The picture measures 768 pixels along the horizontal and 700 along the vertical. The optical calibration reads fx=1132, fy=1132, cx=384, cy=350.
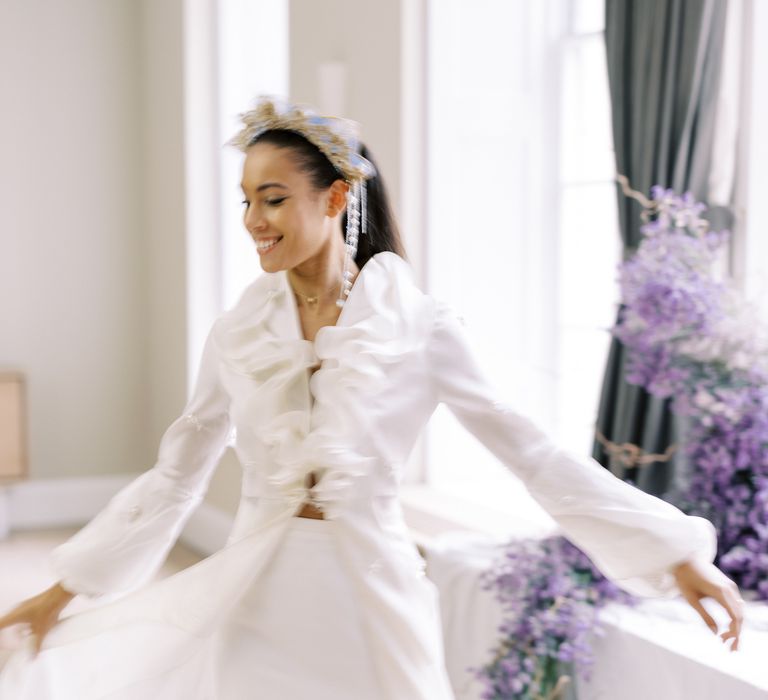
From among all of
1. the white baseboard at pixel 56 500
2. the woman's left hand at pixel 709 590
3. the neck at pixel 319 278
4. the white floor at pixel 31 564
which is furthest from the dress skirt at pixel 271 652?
the white baseboard at pixel 56 500

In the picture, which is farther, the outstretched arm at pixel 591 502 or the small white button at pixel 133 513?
the small white button at pixel 133 513

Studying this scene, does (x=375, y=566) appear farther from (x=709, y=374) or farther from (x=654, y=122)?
(x=654, y=122)

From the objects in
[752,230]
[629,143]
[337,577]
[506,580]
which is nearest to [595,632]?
[506,580]

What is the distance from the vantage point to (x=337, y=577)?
1598 millimetres

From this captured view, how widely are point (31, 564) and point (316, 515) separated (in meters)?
3.88

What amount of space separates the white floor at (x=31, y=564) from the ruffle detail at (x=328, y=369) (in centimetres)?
284

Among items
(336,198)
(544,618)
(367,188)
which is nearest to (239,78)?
(544,618)

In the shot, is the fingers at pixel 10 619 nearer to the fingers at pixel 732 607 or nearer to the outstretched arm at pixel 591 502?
the outstretched arm at pixel 591 502

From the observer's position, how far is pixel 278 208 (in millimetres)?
1602

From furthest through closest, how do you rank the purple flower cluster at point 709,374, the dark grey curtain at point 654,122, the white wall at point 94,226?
the white wall at point 94,226
the dark grey curtain at point 654,122
the purple flower cluster at point 709,374

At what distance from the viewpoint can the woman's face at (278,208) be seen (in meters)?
1.60

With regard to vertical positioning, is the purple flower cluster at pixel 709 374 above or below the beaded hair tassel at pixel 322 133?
below

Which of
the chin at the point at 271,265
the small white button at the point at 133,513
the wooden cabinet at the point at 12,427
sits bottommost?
the wooden cabinet at the point at 12,427

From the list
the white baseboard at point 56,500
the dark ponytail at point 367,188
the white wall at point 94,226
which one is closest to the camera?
the dark ponytail at point 367,188
